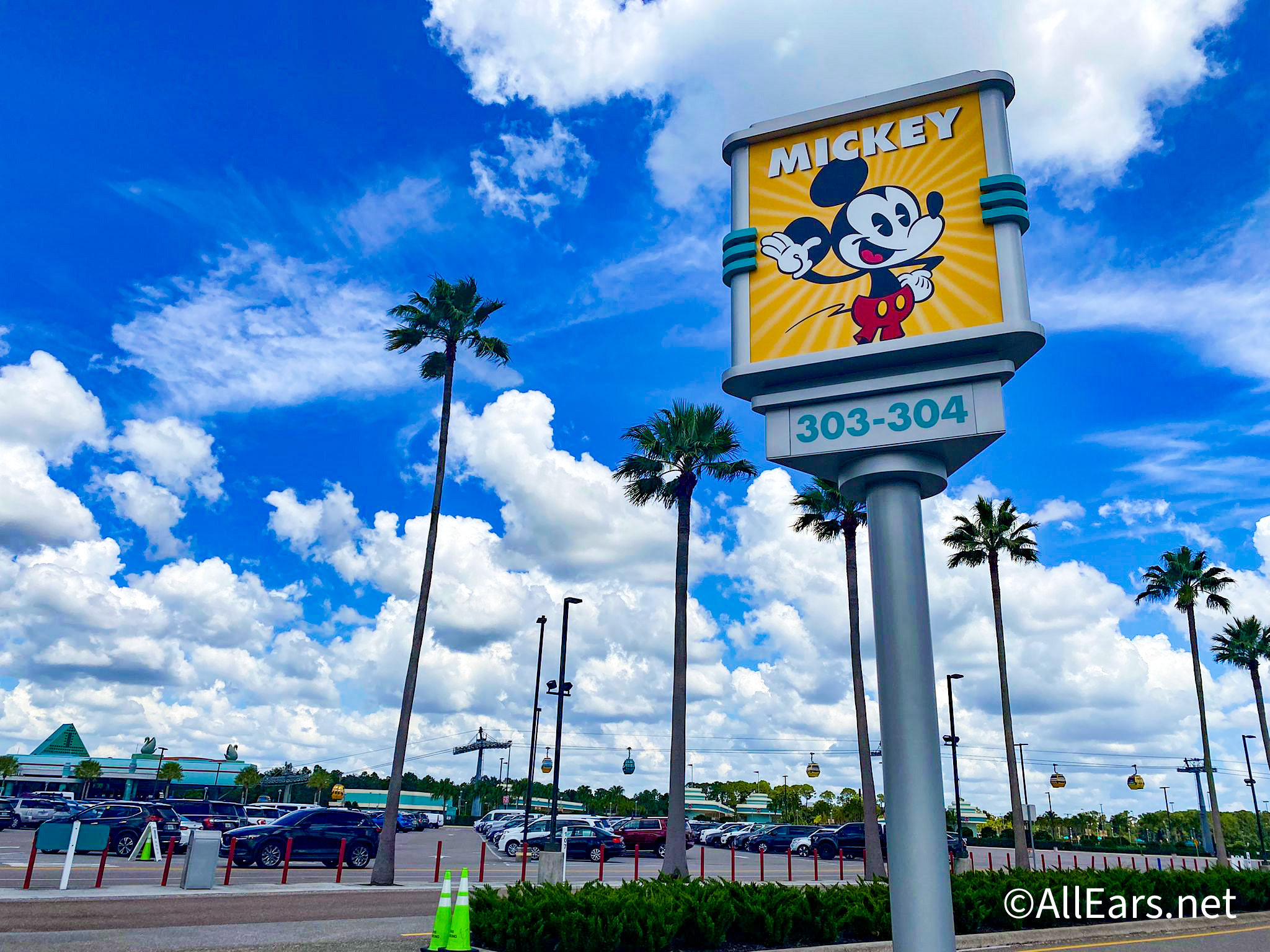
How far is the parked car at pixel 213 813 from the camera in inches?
1305

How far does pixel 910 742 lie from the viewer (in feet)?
22.6

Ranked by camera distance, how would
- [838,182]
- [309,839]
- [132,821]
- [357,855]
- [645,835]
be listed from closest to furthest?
[838,182]
[309,839]
[357,855]
[132,821]
[645,835]

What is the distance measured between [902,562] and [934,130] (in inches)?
144

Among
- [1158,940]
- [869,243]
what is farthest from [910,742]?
[1158,940]

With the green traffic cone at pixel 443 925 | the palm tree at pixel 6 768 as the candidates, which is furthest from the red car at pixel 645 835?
the palm tree at pixel 6 768

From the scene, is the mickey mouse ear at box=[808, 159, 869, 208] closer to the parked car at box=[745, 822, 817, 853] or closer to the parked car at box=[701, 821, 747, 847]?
the parked car at box=[745, 822, 817, 853]

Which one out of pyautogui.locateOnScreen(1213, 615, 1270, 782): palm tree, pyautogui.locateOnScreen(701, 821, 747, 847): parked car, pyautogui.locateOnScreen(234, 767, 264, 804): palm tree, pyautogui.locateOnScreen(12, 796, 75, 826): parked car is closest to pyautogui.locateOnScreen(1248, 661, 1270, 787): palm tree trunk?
pyautogui.locateOnScreen(1213, 615, 1270, 782): palm tree

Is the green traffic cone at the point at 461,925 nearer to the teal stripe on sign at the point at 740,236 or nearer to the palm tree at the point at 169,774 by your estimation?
the teal stripe on sign at the point at 740,236

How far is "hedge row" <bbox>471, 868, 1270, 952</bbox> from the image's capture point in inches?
445

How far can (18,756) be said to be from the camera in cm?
Result: 10338

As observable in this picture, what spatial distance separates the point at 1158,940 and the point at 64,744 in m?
136

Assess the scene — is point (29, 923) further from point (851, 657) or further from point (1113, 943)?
point (851, 657)

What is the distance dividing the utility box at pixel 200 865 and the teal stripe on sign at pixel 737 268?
17.4 meters

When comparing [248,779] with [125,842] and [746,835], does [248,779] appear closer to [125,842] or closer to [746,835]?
[746,835]
